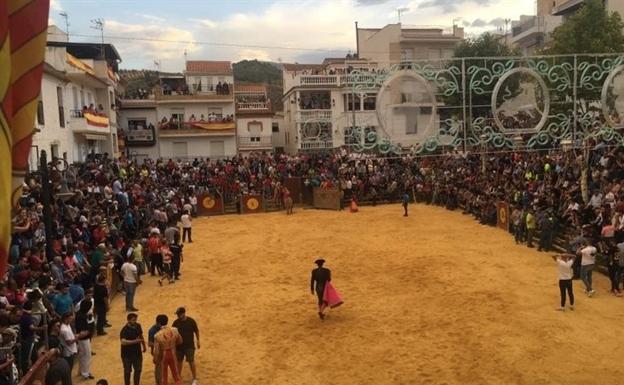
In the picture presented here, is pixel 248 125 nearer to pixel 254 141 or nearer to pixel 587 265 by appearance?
pixel 254 141

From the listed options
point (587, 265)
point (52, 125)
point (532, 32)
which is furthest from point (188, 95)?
point (587, 265)

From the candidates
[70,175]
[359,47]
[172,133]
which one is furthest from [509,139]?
[359,47]

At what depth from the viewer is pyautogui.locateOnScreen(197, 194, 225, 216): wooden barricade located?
32719mm

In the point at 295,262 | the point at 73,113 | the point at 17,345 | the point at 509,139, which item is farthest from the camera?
the point at 73,113

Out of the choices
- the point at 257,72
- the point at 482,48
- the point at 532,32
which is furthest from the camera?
the point at 257,72

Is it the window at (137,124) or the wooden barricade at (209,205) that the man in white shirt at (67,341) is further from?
the window at (137,124)

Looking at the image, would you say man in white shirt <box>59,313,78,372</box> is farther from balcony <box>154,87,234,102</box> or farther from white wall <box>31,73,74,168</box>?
balcony <box>154,87,234,102</box>

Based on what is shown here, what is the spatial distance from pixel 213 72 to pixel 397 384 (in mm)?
49843

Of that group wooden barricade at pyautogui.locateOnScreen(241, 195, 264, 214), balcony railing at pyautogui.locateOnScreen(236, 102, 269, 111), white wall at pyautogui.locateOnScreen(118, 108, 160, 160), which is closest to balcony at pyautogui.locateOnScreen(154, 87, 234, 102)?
white wall at pyautogui.locateOnScreen(118, 108, 160, 160)

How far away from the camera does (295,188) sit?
35.1m

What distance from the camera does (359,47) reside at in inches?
2147

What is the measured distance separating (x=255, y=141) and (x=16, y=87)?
5014 centimetres

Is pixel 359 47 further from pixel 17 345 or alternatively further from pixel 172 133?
pixel 17 345

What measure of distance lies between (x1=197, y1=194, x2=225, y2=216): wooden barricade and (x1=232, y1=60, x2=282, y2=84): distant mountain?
7228 centimetres
